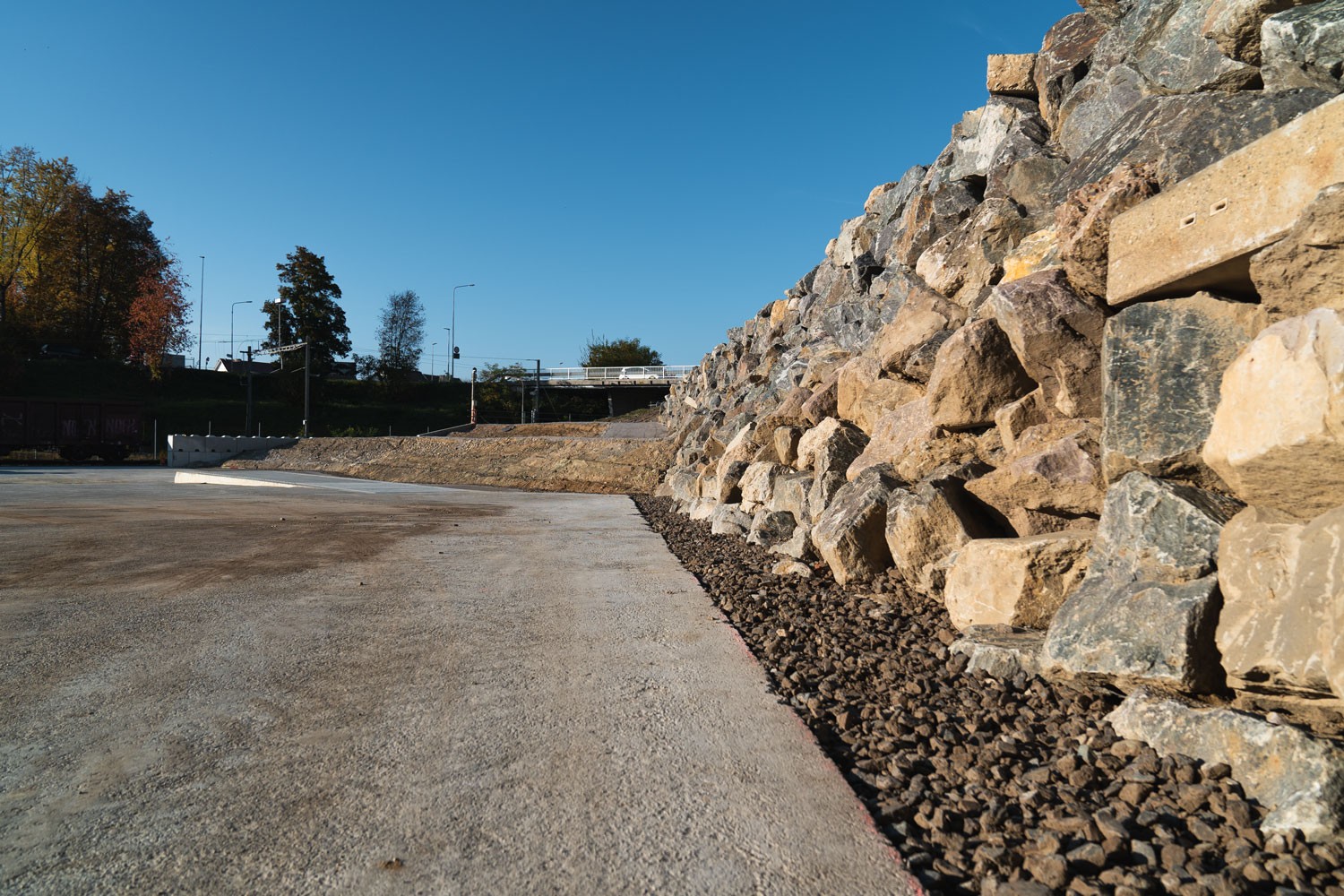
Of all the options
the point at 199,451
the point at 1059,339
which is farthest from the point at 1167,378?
the point at 199,451

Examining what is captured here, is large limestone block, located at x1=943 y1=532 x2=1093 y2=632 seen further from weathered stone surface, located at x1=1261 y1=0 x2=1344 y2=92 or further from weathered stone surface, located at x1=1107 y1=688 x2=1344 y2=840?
weathered stone surface, located at x1=1261 y1=0 x2=1344 y2=92

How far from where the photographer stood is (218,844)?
239cm

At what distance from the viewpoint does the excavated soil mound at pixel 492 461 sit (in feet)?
62.9

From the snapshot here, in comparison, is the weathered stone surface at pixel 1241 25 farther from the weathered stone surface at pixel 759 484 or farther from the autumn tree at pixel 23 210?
the autumn tree at pixel 23 210

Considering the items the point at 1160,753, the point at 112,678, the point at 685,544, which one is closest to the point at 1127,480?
the point at 1160,753

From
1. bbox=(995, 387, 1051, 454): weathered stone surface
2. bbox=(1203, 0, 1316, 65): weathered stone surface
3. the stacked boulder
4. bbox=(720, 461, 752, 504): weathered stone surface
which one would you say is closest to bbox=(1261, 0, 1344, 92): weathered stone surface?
the stacked boulder

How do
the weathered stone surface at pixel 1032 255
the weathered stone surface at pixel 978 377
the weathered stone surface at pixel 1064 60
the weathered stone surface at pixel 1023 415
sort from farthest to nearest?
the weathered stone surface at pixel 1064 60
the weathered stone surface at pixel 1032 255
the weathered stone surface at pixel 978 377
the weathered stone surface at pixel 1023 415

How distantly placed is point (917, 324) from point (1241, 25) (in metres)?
3.32

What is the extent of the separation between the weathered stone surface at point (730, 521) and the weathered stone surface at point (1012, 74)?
21.0 ft

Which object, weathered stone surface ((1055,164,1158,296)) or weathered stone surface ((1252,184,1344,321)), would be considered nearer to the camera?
weathered stone surface ((1252,184,1344,321))

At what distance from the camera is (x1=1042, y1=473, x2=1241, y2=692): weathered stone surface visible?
304cm

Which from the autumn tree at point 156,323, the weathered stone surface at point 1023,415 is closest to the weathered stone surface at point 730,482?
the weathered stone surface at point 1023,415

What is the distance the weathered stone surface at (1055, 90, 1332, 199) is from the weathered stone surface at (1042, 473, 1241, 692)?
2.36 m

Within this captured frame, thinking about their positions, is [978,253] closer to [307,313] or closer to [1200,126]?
[1200,126]
